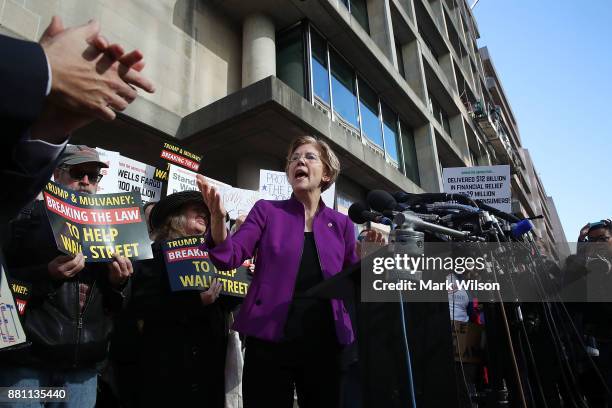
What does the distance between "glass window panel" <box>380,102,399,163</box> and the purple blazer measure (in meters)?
11.5

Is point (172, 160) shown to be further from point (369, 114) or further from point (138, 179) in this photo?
point (369, 114)

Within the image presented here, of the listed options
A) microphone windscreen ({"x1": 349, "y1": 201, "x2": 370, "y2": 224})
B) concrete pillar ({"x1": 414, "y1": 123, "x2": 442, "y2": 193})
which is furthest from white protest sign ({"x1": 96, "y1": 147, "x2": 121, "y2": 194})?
concrete pillar ({"x1": 414, "y1": 123, "x2": 442, "y2": 193})

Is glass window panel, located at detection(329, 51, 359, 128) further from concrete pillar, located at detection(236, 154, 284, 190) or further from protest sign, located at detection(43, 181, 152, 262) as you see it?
protest sign, located at detection(43, 181, 152, 262)

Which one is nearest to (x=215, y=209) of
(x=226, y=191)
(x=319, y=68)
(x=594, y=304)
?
(x=594, y=304)

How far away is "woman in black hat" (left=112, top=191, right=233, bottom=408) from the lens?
7.94 ft

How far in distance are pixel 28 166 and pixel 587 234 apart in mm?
4572

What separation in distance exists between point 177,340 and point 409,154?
13.7 metres

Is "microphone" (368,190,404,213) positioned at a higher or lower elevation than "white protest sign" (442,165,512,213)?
lower

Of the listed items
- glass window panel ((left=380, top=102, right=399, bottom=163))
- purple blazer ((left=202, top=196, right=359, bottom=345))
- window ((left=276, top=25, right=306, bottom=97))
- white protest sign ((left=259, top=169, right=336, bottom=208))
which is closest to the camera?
purple blazer ((left=202, top=196, right=359, bottom=345))

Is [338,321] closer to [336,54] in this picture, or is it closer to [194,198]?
[194,198]

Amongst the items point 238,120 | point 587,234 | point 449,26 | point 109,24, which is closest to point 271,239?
point 587,234

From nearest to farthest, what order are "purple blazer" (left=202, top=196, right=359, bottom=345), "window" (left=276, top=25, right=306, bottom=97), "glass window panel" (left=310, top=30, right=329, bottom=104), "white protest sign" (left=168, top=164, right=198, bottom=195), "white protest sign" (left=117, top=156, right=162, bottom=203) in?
"purple blazer" (left=202, top=196, right=359, bottom=345), "white protest sign" (left=117, top=156, right=162, bottom=203), "white protest sign" (left=168, top=164, right=198, bottom=195), "window" (left=276, top=25, right=306, bottom=97), "glass window panel" (left=310, top=30, right=329, bottom=104)

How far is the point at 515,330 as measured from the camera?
2018mm

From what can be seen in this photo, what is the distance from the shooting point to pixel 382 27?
1387 cm
